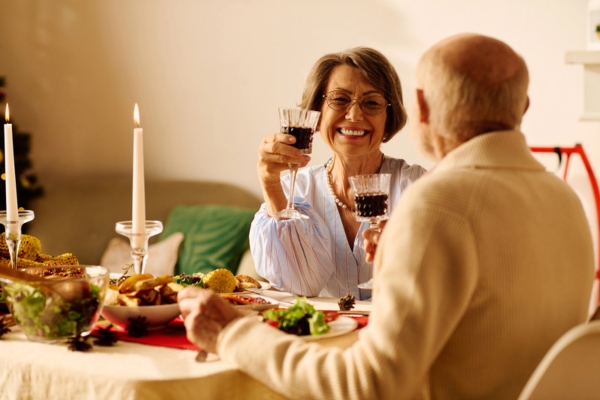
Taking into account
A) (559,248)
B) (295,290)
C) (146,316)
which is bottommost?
(295,290)

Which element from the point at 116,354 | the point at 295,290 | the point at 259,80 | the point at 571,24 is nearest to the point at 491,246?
the point at 116,354

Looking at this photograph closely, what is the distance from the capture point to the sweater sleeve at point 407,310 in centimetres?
113

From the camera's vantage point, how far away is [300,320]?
1.51 meters

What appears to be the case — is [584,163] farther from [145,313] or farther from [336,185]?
[145,313]

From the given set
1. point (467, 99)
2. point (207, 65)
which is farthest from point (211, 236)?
point (467, 99)

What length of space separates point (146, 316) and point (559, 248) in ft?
2.73

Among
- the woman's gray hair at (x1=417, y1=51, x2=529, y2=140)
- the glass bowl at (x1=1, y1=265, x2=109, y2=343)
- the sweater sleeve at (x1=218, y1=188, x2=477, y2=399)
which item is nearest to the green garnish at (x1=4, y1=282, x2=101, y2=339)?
the glass bowl at (x1=1, y1=265, x2=109, y2=343)

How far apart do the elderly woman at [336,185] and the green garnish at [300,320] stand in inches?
35.9

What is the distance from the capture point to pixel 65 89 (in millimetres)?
4938

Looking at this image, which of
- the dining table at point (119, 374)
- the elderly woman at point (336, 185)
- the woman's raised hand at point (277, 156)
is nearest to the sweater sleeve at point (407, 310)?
the dining table at point (119, 374)

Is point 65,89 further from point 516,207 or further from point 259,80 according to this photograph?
point 516,207

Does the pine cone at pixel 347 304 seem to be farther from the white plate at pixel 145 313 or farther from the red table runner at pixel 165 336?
the white plate at pixel 145 313

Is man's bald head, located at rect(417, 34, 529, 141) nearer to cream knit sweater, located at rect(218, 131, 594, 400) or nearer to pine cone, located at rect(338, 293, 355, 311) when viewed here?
cream knit sweater, located at rect(218, 131, 594, 400)

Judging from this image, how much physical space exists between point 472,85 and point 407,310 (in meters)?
0.40
